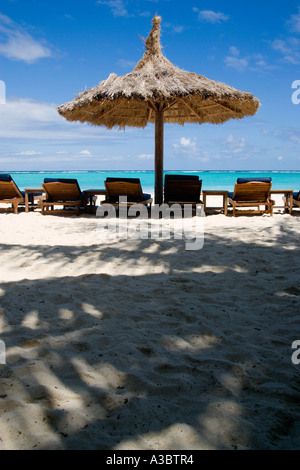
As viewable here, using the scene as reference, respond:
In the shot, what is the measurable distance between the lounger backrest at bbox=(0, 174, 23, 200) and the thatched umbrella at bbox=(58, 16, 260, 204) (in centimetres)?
189

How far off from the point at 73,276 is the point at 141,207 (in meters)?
4.26

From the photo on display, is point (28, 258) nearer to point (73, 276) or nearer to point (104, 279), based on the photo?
point (73, 276)

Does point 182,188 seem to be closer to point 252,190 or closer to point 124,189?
point 124,189

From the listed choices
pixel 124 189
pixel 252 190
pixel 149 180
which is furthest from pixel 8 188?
pixel 149 180

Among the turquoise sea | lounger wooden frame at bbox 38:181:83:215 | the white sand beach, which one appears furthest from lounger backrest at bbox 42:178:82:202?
the turquoise sea

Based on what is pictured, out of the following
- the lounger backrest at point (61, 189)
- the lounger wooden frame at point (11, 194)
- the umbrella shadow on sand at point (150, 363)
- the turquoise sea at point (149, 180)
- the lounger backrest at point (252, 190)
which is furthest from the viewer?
the turquoise sea at point (149, 180)

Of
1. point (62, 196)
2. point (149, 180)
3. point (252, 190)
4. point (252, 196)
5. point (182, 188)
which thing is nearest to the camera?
point (182, 188)

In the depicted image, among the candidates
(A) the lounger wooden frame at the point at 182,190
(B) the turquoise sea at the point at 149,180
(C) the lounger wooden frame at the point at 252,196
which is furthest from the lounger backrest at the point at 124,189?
(B) the turquoise sea at the point at 149,180

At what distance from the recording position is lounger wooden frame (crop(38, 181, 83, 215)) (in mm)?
7125

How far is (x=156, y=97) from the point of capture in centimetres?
646

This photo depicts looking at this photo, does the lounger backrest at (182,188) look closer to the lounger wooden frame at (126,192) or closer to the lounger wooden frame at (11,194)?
the lounger wooden frame at (126,192)

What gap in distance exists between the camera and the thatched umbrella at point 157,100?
636 cm

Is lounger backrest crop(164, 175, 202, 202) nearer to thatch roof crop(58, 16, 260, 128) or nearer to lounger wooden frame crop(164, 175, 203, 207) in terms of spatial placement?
lounger wooden frame crop(164, 175, 203, 207)

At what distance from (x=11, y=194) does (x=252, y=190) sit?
5368 millimetres
